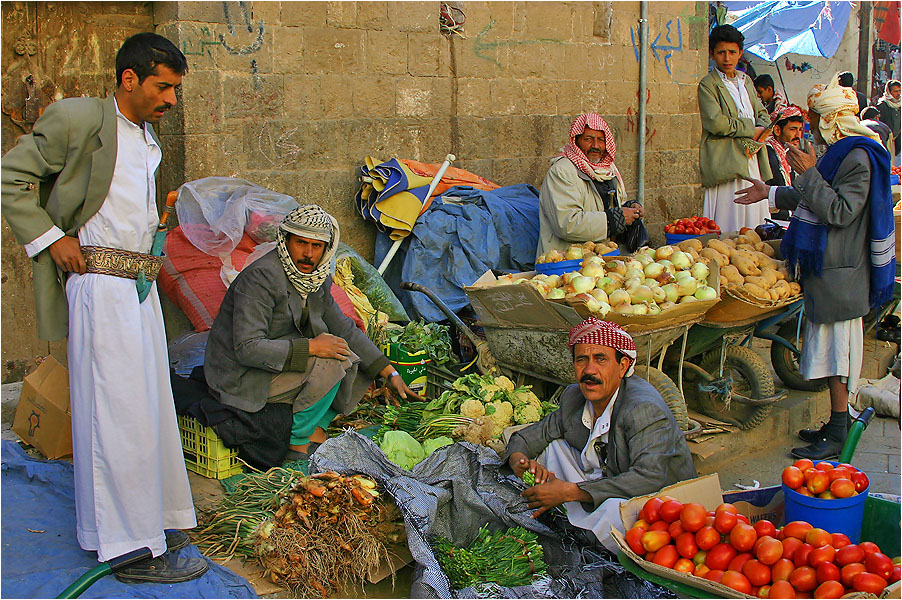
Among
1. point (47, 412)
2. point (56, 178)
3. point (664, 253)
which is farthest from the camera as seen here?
point (664, 253)

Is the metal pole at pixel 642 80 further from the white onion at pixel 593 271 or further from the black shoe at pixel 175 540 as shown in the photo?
the black shoe at pixel 175 540

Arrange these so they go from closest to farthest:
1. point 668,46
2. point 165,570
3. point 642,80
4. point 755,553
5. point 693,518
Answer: point 755,553, point 693,518, point 165,570, point 642,80, point 668,46

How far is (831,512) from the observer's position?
10.1 feet

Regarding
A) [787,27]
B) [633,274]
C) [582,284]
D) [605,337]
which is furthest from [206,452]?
[787,27]

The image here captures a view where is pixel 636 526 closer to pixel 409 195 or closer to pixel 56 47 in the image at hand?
pixel 409 195

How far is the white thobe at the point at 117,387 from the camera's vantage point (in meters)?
3.18

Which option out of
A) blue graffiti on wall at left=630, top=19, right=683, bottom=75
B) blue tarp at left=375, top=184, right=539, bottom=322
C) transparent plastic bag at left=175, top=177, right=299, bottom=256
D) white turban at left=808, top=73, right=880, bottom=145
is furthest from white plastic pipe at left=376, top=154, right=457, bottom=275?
blue graffiti on wall at left=630, top=19, right=683, bottom=75

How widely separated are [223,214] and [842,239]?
3.80m

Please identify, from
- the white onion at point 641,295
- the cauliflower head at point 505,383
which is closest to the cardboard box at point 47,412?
the cauliflower head at point 505,383

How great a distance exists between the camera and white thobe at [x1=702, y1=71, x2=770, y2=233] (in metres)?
7.26

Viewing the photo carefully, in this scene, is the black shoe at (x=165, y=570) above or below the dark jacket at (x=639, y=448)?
below

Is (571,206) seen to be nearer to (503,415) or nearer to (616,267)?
(616,267)

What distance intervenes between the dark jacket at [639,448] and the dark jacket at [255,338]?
152 cm

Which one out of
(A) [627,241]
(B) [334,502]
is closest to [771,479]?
(A) [627,241]
